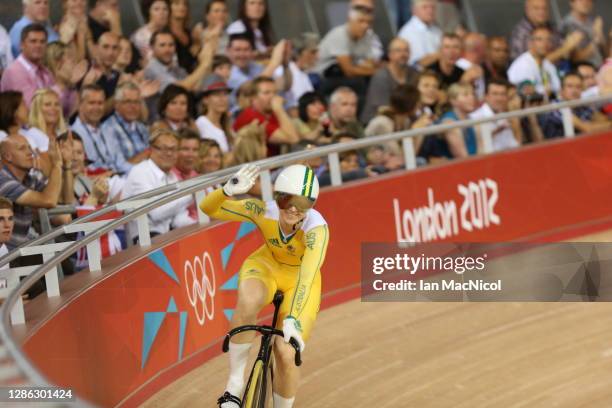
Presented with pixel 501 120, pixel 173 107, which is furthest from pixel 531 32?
pixel 173 107

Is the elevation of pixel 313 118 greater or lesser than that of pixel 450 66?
lesser

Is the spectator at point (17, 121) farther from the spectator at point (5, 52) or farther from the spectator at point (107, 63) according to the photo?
the spectator at point (107, 63)

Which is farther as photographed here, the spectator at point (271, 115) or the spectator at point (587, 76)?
the spectator at point (587, 76)

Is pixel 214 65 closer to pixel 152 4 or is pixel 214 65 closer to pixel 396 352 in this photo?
pixel 152 4

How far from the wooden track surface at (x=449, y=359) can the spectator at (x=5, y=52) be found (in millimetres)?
2660

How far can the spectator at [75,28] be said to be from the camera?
29.7ft

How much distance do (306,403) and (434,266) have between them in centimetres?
330

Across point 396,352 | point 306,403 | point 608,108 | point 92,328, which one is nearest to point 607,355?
point 396,352

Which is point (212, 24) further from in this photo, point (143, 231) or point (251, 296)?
point (251, 296)

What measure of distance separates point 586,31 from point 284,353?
8.98 metres

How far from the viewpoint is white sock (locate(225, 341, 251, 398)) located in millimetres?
6027

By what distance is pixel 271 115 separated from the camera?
10055 millimetres

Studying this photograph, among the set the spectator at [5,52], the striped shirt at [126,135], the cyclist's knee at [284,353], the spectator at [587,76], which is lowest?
the cyclist's knee at [284,353]

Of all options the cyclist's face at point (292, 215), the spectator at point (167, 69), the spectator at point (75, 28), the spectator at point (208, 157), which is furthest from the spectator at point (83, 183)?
the cyclist's face at point (292, 215)
